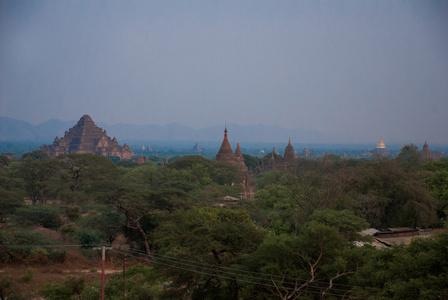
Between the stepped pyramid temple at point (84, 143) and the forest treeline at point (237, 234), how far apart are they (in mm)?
67592

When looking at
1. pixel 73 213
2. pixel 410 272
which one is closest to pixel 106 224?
pixel 73 213

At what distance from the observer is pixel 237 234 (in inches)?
525

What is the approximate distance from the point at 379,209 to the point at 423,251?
594 inches

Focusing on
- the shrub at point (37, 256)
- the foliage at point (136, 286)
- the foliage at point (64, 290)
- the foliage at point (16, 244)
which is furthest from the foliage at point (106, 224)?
the foliage at point (64, 290)

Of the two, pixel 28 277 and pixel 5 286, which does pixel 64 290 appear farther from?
pixel 28 277

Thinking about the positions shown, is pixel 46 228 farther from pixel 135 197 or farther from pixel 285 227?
pixel 285 227

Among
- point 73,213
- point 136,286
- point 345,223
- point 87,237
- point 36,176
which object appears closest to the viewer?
point 136,286

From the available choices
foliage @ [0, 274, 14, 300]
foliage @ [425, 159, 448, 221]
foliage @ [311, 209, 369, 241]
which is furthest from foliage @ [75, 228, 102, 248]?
foliage @ [425, 159, 448, 221]

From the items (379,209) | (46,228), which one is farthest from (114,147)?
(379,209)

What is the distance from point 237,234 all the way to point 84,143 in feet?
316

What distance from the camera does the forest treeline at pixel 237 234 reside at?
10.4 metres

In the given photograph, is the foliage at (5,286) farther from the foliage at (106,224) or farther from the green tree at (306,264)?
the green tree at (306,264)

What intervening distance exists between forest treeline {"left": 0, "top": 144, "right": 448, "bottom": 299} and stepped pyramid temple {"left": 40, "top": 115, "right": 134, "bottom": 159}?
6759 cm

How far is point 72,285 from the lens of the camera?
42.5 ft
